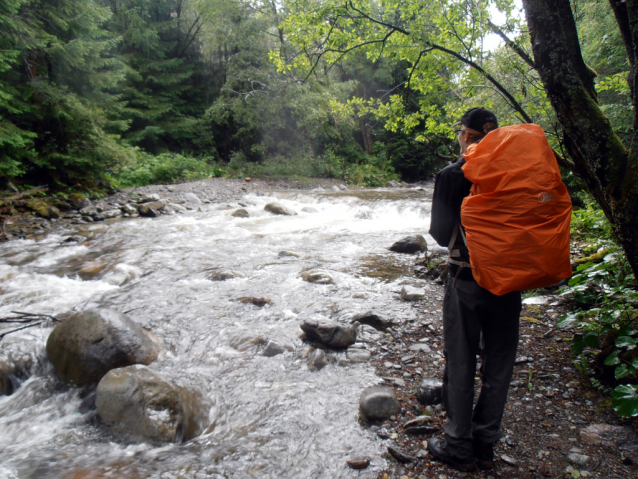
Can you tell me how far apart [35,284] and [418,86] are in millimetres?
6899

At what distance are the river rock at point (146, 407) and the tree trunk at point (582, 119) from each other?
11.0 ft

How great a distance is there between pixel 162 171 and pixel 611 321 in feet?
62.5

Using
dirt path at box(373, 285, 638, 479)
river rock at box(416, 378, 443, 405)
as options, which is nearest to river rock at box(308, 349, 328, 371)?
dirt path at box(373, 285, 638, 479)

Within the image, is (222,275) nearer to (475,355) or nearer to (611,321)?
(475,355)

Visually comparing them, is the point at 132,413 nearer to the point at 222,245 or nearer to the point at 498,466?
the point at 498,466

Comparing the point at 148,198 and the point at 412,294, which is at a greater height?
the point at 148,198

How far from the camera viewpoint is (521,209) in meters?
1.77

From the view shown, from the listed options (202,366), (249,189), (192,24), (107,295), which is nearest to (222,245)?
(107,295)

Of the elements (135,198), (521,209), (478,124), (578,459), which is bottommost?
(578,459)

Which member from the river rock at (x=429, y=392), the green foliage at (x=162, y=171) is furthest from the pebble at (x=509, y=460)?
the green foliage at (x=162, y=171)

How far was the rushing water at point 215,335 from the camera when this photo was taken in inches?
98.1

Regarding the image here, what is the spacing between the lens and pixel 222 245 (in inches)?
338

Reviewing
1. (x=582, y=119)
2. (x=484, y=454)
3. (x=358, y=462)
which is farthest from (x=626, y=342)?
(x=358, y=462)

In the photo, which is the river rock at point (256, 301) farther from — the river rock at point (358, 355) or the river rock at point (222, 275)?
the river rock at point (358, 355)
